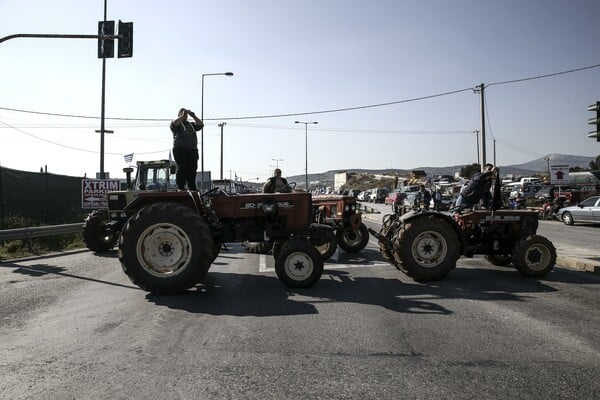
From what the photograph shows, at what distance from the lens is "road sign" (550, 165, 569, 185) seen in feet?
90.8

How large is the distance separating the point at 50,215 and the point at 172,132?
13.5 meters

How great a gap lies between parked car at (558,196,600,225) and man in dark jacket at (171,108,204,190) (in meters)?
20.3

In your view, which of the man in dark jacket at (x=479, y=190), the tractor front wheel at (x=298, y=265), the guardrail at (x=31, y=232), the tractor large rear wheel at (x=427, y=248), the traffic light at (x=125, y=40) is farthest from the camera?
the traffic light at (x=125, y=40)

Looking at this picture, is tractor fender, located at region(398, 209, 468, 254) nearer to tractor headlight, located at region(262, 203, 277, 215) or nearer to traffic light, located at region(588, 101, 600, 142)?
tractor headlight, located at region(262, 203, 277, 215)

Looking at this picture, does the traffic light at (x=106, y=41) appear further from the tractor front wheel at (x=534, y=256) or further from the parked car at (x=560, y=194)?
the parked car at (x=560, y=194)

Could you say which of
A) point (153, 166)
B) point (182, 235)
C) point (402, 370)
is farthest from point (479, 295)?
point (153, 166)

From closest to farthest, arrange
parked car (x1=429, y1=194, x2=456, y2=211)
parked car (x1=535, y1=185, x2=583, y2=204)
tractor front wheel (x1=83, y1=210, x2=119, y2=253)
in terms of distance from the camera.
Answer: tractor front wheel (x1=83, y1=210, x2=119, y2=253) → parked car (x1=429, y1=194, x2=456, y2=211) → parked car (x1=535, y1=185, x2=583, y2=204)

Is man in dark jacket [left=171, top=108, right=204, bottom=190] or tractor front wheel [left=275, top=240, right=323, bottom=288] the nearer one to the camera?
tractor front wheel [left=275, top=240, right=323, bottom=288]

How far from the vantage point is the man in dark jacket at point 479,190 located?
9.47 metres

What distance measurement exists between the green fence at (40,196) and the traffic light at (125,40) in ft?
21.3

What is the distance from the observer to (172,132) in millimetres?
8477

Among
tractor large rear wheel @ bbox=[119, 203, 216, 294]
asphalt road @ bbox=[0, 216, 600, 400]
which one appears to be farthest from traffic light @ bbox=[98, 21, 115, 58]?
tractor large rear wheel @ bbox=[119, 203, 216, 294]

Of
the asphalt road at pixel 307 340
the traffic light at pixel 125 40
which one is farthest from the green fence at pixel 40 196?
the asphalt road at pixel 307 340

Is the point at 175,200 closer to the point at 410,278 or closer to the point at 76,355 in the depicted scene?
the point at 76,355
